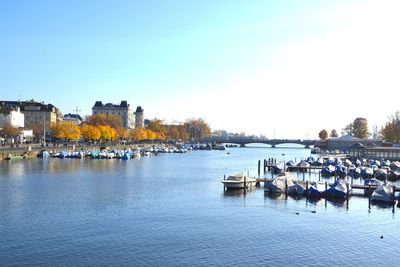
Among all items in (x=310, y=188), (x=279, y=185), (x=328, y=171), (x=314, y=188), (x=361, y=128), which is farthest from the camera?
(x=361, y=128)

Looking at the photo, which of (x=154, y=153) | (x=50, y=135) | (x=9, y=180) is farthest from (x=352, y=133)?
(x=9, y=180)

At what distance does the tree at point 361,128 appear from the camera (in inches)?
7180

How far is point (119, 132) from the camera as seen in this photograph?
18488 centimetres

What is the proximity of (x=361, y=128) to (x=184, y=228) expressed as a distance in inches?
6253

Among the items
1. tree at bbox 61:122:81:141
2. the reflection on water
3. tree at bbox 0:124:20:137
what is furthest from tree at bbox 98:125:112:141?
the reflection on water

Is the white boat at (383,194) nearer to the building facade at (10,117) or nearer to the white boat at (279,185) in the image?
the white boat at (279,185)

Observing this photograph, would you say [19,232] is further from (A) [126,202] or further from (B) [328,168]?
(B) [328,168]

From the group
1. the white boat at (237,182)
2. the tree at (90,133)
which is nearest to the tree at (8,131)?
the tree at (90,133)

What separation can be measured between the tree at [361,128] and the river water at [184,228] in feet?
440

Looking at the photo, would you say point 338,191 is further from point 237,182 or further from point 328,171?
point 328,171

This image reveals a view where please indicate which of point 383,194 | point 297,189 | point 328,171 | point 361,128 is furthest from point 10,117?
point 383,194

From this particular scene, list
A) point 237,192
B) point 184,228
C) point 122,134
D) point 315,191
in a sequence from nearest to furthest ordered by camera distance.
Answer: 1. point 184,228
2. point 315,191
3. point 237,192
4. point 122,134

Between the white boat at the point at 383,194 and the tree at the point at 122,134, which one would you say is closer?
the white boat at the point at 383,194

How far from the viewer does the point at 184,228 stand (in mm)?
36688
